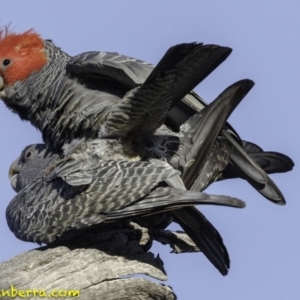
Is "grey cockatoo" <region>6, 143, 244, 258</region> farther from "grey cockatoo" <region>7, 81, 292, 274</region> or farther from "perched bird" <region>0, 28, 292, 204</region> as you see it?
"perched bird" <region>0, 28, 292, 204</region>

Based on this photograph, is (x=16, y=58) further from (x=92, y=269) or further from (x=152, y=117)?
(x=92, y=269)

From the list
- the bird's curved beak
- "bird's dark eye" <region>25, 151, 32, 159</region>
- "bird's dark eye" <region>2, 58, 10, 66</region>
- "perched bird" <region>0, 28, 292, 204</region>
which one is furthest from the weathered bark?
"bird's dark eye" <region>2, 58, 10, 66</region>

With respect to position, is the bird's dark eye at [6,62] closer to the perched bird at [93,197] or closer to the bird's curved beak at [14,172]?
the bird's curved beak at [14,172]

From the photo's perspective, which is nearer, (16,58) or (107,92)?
(107,92)

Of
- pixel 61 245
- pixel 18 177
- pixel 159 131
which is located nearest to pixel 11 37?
pixel 18 177

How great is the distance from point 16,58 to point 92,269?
269 centimetres

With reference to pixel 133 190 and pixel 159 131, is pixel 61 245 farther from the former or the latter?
Answer: pixel 159 131

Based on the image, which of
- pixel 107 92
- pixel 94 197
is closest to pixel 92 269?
pixel 94 197

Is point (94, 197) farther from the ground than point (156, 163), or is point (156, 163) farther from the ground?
point (156, 163)

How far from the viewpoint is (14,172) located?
8.35m

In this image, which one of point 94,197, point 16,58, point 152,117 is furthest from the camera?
point 16,58

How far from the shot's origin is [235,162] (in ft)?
24.0

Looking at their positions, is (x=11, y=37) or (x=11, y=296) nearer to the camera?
(x=11, y=296)

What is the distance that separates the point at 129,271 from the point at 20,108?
2.52m
